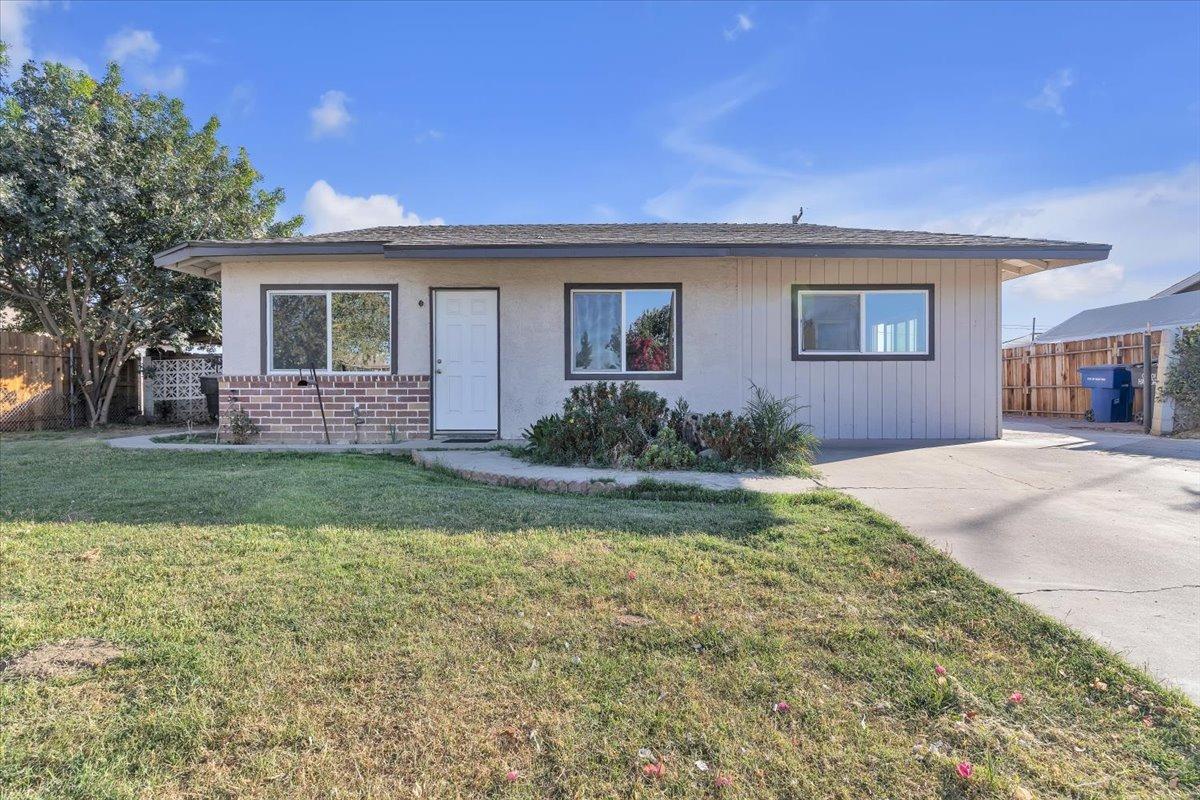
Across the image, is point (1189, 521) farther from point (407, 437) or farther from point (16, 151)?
point (16, 151)

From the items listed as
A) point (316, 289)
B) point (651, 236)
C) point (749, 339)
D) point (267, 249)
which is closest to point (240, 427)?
point (316, 289)

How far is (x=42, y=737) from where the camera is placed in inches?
71.1

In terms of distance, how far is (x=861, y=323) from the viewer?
874 centimetres

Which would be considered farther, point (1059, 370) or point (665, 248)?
point (1059, 370)

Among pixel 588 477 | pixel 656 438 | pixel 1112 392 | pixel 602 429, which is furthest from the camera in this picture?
pixel 1112 392

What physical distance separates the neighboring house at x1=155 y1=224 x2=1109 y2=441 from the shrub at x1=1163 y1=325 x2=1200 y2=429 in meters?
3.98

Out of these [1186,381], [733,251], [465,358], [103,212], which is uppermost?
[103,212]

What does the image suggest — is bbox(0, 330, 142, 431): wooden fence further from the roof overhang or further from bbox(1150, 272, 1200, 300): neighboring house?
bbox(1150, 272, 1200, 300): neighboring house

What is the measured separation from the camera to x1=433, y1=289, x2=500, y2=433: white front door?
866 cm

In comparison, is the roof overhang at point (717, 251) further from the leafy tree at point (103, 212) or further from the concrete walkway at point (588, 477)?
the leafy tree at point (103, 212)

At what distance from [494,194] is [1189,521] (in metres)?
12.2

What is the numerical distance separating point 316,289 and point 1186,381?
13.9 m

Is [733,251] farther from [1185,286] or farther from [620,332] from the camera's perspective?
[1185,286]

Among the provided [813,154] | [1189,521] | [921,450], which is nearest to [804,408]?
[921,450]
